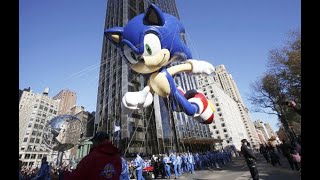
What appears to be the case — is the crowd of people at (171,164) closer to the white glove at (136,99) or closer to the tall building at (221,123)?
the white glove at (136,99)

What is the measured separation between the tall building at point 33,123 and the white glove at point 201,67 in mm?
70654

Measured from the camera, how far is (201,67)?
8305mm

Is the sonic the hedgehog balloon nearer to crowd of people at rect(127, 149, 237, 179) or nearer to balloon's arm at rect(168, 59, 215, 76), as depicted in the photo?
Result: balloon's arm at rect(168, 59, 215, 76)

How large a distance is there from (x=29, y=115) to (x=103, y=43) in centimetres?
5343

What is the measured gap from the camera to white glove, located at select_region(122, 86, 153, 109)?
7.02 metres

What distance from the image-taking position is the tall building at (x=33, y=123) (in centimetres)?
7105

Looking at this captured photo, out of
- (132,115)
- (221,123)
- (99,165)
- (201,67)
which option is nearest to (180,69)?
(201,67)

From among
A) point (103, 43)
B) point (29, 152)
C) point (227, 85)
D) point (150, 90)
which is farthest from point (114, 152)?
point (227, 85)

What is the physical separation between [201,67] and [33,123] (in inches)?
3459

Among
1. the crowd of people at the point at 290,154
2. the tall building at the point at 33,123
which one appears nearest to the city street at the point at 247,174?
the crowd of people at the point at 290,154

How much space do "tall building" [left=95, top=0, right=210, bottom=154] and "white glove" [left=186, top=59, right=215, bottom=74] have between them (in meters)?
14.3

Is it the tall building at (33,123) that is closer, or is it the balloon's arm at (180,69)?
the balloon's arm at (180,69)

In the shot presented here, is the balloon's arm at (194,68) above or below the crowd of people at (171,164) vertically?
above

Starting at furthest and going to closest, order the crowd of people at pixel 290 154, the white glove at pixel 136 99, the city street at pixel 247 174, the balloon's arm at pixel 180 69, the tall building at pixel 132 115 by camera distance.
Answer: the tall building at pixel 132 115
the city street at pixel 247 174
the balloon's arm at pixel 180 69
the crowd of people at pixel 290 154
the white glove at pixel 136 99
